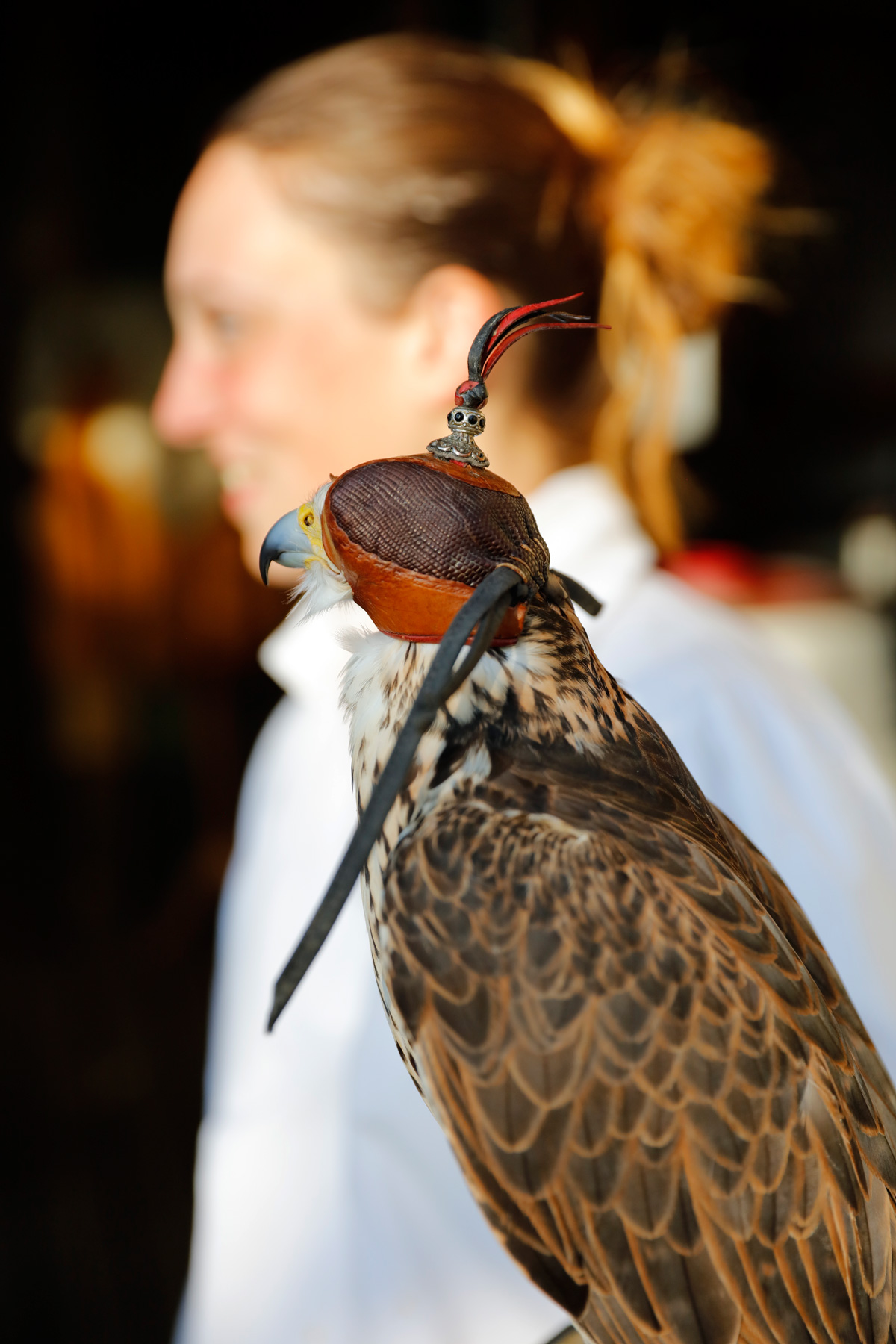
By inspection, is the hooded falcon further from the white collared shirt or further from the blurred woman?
the blurred woman

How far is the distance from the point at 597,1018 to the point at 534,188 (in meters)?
1.01

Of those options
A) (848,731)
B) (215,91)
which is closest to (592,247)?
(848,731)

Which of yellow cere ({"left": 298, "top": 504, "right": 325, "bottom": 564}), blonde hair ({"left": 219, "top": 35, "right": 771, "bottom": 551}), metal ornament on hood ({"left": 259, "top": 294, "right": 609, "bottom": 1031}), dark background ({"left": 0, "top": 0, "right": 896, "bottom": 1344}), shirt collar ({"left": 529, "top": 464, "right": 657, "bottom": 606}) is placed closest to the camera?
metal ornament on hood ({"left": 259, "top": 294, "right": 609, "bottom": 1031})

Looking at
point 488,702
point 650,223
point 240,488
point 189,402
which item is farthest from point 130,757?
point 488,702

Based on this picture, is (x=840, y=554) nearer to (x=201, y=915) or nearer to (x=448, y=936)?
(x=201, y=915)

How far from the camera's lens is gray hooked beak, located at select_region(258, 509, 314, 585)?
0.52 meters

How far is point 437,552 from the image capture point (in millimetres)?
429

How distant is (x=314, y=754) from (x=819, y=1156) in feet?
2.92

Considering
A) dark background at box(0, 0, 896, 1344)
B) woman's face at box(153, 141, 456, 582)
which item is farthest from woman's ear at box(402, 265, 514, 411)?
dark background at box(0, 0, 896, 1344)

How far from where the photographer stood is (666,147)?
4.12ft

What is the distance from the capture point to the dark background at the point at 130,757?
2182 millimetres

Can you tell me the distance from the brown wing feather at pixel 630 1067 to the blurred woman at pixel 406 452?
32cm

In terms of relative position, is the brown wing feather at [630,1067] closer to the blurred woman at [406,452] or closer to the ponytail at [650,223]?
the blurred woman at [406,452]

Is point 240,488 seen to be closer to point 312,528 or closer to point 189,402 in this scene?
point 189,402
